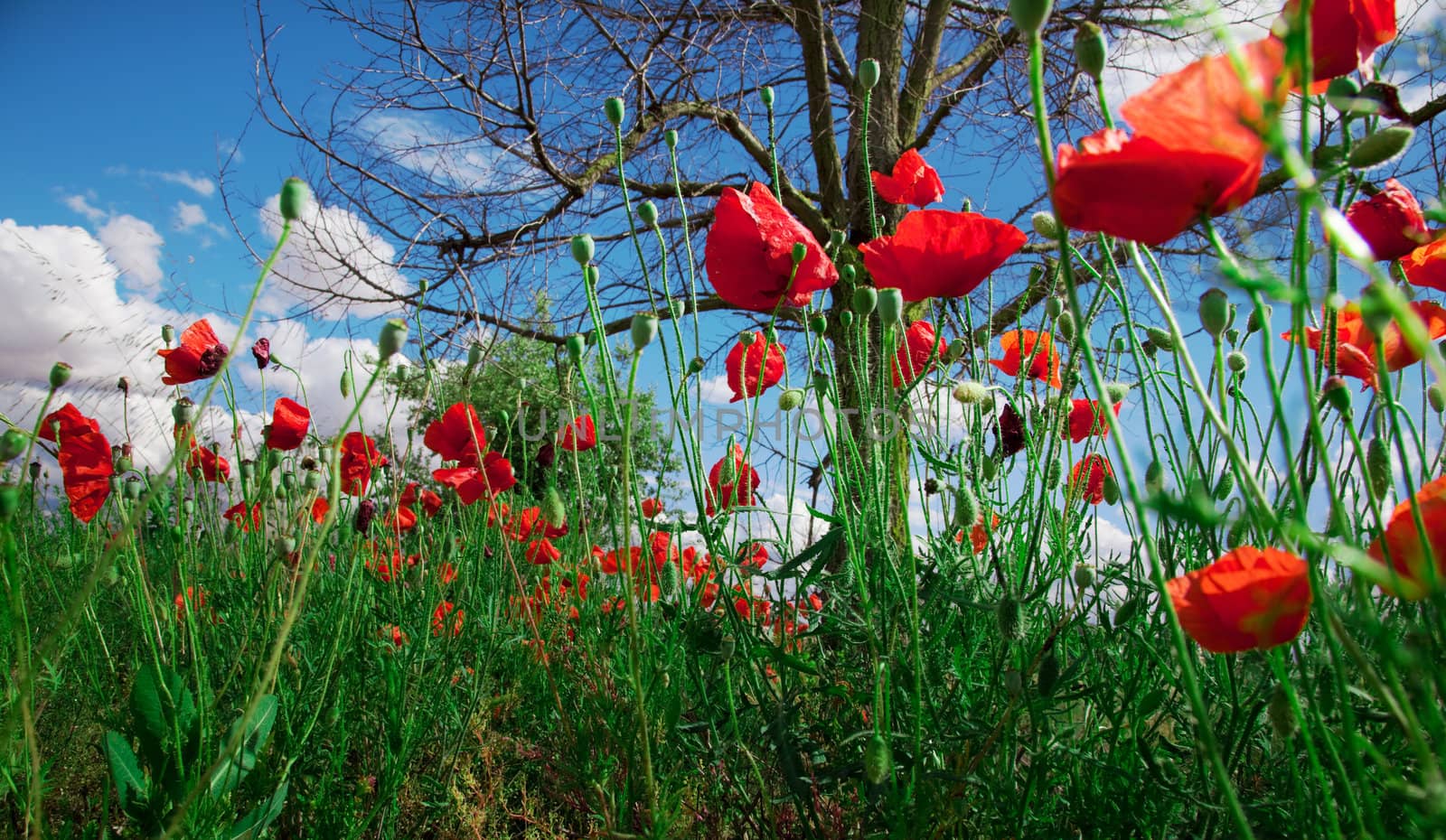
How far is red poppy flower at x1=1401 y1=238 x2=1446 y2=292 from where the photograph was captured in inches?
34.1

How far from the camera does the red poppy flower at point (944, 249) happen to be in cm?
85

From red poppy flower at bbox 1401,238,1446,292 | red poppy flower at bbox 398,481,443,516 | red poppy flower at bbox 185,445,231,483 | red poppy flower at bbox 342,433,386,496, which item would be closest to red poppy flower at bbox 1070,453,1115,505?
red poppy flower at bbox 1401,238,1446,292

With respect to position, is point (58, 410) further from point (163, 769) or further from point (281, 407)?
point (163, 769)

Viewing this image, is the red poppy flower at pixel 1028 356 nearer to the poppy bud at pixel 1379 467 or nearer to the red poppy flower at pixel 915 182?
the red poppy flower at pixel 915 182

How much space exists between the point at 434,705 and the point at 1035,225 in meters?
1.27

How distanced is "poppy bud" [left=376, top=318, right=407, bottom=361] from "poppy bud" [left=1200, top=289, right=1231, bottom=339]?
0.55 metres

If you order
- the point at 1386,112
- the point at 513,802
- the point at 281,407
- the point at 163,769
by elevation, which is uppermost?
the point at 281,407

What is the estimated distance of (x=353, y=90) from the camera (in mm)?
3838

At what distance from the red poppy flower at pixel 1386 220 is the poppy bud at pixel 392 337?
0.87m

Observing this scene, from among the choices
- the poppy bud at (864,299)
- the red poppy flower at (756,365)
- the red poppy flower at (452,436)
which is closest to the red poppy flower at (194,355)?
the red poppy flower at (452,436)

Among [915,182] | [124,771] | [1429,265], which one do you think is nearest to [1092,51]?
[1429,265]

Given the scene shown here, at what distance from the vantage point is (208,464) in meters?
1.91

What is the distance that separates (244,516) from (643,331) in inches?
53.2

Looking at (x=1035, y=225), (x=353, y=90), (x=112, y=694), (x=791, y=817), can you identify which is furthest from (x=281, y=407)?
(x=353, y=90)
